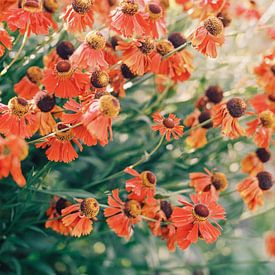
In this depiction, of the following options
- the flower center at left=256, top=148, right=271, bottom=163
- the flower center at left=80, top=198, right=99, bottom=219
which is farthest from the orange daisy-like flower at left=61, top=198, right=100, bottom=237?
the flower center at left=256, top=148, right=271, bottom=163

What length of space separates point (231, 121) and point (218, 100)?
9.1 inches

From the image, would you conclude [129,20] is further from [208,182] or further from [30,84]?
→ [208,182]

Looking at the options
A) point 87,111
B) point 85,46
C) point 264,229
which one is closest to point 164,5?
point 85,46

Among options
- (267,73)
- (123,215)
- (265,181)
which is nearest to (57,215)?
(123,215)

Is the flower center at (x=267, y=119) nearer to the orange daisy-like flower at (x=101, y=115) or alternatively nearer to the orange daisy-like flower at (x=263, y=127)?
the orange daisy-like flower at (x=263, y=127)

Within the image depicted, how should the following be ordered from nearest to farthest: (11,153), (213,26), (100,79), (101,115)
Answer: (11,153) → (101,115) → (100,79) → (213,26)

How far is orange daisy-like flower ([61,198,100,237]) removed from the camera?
107cm

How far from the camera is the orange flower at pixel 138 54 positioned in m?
1.14

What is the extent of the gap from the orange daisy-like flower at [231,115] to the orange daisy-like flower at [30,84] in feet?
1.36

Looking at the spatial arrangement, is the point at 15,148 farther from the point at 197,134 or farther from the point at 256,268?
the point at 256,268

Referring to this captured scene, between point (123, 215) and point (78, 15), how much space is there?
1.42 feet

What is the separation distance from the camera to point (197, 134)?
1.41 metres

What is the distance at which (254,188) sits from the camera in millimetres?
A: 1330

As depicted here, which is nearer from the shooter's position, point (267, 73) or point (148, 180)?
point (148, 180)
